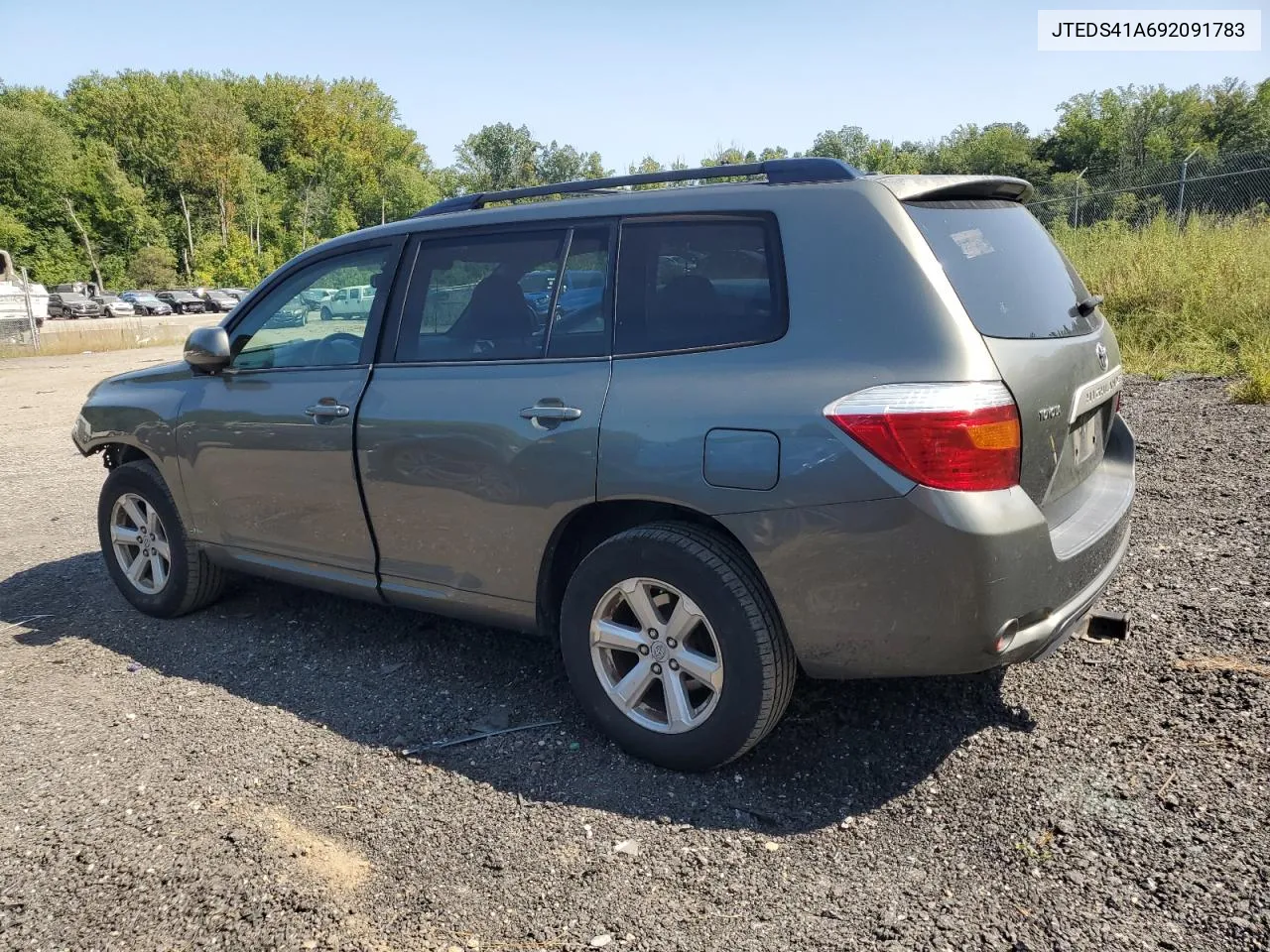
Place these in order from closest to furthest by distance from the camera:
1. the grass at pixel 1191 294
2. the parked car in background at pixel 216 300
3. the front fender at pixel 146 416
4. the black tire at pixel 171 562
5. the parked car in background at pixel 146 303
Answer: the front fender at pixel 146 416 → the black tire at pixel 171 562 → the grass at pixel 1191 294 → the parked car in background at pixel 146 303 → the parked car in background at pixel 216 300

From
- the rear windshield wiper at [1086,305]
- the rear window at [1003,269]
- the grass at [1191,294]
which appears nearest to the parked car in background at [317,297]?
the rear window at [1003,269]

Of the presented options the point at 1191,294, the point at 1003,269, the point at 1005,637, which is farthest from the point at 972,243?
the point at 1191,294

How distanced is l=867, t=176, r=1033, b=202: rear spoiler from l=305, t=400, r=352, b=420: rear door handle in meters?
2.22

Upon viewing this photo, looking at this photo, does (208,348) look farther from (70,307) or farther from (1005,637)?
(70,307)

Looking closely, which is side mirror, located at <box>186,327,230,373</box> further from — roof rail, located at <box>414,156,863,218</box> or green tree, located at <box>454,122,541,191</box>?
green tree, located at <box>454,122,541,191</box>

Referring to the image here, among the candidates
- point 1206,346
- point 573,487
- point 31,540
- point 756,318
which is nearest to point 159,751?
point 573,487

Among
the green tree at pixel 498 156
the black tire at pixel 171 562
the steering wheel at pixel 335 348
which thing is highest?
the green tree at pixel 498 156

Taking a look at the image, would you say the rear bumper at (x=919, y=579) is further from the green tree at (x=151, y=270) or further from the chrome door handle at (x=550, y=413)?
the green tree at (x=151, y=270)

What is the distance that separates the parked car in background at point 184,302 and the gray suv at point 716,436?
60393 millimetres

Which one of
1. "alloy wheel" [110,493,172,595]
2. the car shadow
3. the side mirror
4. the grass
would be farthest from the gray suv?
the grass

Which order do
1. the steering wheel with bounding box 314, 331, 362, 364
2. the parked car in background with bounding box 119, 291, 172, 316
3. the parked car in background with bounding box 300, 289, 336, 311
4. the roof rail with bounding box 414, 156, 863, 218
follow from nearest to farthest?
the roof rail with bounding box 414, 156, 863, 218 < the steering wheel with bounding box 314, 331, 362, 364 < the parked car in background with bounding box 300, 289, 336, 311 < the parked car in background with bounding box 119, 291, 172, 316

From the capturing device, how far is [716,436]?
9.49 feet

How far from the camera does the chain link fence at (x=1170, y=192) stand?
1465 centimetres

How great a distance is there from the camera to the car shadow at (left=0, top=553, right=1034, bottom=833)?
306 cm
